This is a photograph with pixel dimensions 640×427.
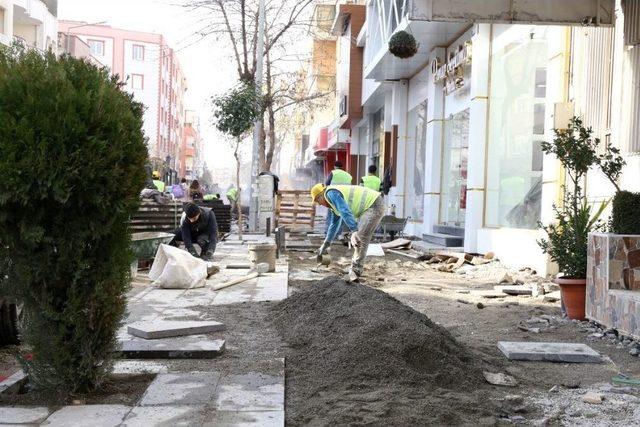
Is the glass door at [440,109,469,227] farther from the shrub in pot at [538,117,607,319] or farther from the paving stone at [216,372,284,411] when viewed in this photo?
the paving stone at [216,372,284,411]

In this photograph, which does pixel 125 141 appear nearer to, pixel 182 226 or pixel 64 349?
pixel 64 349

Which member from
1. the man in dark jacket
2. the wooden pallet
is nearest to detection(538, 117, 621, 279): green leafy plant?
the man in dark jacket

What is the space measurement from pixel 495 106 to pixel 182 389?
1094 centimetres

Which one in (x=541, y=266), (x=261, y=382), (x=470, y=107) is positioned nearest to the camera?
(x=261, y=382)

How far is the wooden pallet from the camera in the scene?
78.6 feet

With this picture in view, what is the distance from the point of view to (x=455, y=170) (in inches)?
668

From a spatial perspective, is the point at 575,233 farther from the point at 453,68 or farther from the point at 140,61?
the point at 140,61

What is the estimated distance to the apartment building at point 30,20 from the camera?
3128 cm

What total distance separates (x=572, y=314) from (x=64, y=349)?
539 centimetres

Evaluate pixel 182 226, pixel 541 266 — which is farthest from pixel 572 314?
pixel 182 226

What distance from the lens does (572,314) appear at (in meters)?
7.68

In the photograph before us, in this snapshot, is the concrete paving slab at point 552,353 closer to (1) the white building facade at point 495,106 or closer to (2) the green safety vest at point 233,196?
(1) the white building facade at point 495,106

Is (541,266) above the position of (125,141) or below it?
below

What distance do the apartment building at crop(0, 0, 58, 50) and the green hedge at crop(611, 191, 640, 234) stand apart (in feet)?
95.5
